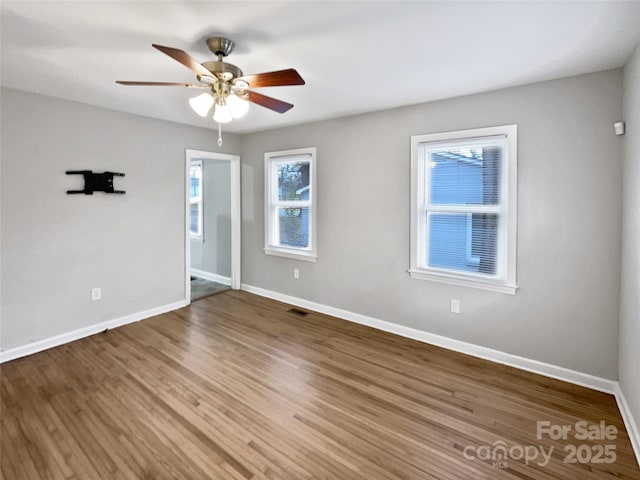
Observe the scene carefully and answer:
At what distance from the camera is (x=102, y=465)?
69.9 inches

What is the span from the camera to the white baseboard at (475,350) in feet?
8.28

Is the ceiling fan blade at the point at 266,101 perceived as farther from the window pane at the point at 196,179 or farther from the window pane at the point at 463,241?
the window pane at the point at 196,179

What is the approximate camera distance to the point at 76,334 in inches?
133

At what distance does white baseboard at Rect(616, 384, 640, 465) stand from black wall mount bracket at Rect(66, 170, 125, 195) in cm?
486

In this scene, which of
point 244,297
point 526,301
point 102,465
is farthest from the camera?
point 244,297

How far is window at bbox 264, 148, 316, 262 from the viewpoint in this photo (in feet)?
14.0

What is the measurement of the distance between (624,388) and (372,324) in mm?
2157

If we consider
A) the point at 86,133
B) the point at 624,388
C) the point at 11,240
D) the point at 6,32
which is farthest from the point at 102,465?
the point at 624,388

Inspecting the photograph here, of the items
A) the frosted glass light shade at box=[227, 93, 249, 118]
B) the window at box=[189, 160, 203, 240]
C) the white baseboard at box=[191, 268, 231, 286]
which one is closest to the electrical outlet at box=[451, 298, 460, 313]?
the frosted glass light shade at box=[227, 93, 249, 118]

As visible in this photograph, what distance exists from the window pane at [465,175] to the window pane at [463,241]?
164 millimetres

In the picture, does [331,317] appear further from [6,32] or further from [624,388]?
[6,32]

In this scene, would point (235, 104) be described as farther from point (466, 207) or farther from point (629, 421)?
point (629, 421)

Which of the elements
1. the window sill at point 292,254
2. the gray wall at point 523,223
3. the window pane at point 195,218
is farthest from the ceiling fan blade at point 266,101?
the window pane at point 195,218

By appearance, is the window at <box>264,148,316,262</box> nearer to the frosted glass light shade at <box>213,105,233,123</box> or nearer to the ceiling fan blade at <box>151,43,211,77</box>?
the frosted glass light shade at <box>213,105,233,123</box>
